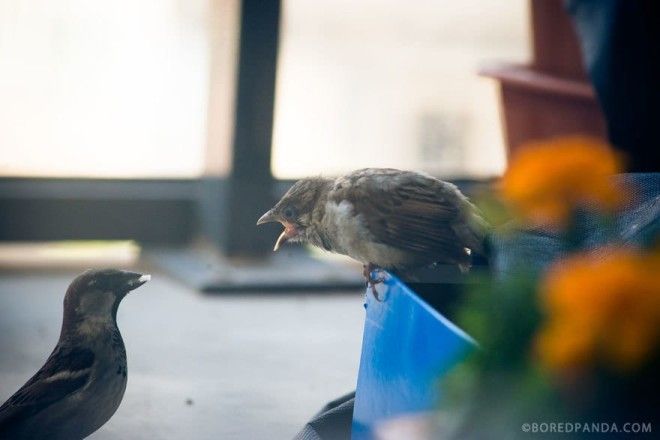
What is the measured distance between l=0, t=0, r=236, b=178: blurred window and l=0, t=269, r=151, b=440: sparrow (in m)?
2.22

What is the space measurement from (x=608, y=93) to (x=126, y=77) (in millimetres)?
1868

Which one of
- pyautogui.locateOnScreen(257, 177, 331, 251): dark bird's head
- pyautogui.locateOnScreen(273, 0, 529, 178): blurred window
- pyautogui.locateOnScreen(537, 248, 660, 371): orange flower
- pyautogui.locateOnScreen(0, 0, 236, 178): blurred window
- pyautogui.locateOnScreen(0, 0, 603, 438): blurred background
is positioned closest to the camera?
pyautogui.locateOnScreen(537, 248, 660, 371): orange flower

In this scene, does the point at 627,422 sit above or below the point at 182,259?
above

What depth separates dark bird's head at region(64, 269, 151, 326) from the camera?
67.5 inches

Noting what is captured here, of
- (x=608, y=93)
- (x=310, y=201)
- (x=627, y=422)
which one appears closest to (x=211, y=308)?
(x=608, y=93)

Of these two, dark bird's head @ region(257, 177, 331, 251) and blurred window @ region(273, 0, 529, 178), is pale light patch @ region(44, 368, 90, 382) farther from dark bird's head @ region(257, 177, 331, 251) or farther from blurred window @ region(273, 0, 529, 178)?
blurred window @ region(273, 0, 529, 178)

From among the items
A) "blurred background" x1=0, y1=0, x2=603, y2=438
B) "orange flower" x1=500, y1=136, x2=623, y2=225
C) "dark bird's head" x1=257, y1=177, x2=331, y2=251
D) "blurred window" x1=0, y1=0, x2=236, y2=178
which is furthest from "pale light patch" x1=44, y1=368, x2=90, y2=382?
"blurred window" x1=0, y1=0, x2=236, y2=178

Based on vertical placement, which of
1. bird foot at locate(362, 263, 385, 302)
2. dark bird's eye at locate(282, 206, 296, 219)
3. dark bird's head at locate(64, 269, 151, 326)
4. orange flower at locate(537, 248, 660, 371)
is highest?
orange flower at locate(537, 248, 660, 371)

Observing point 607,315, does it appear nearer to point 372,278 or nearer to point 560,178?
point 560,178

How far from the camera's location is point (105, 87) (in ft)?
13.3

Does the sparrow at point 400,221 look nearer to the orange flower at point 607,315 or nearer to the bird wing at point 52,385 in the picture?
the bird wing at point 52,385

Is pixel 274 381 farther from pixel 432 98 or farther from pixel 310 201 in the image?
pixel 432 98

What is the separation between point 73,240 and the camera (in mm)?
3885

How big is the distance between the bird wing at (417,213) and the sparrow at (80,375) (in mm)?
365
